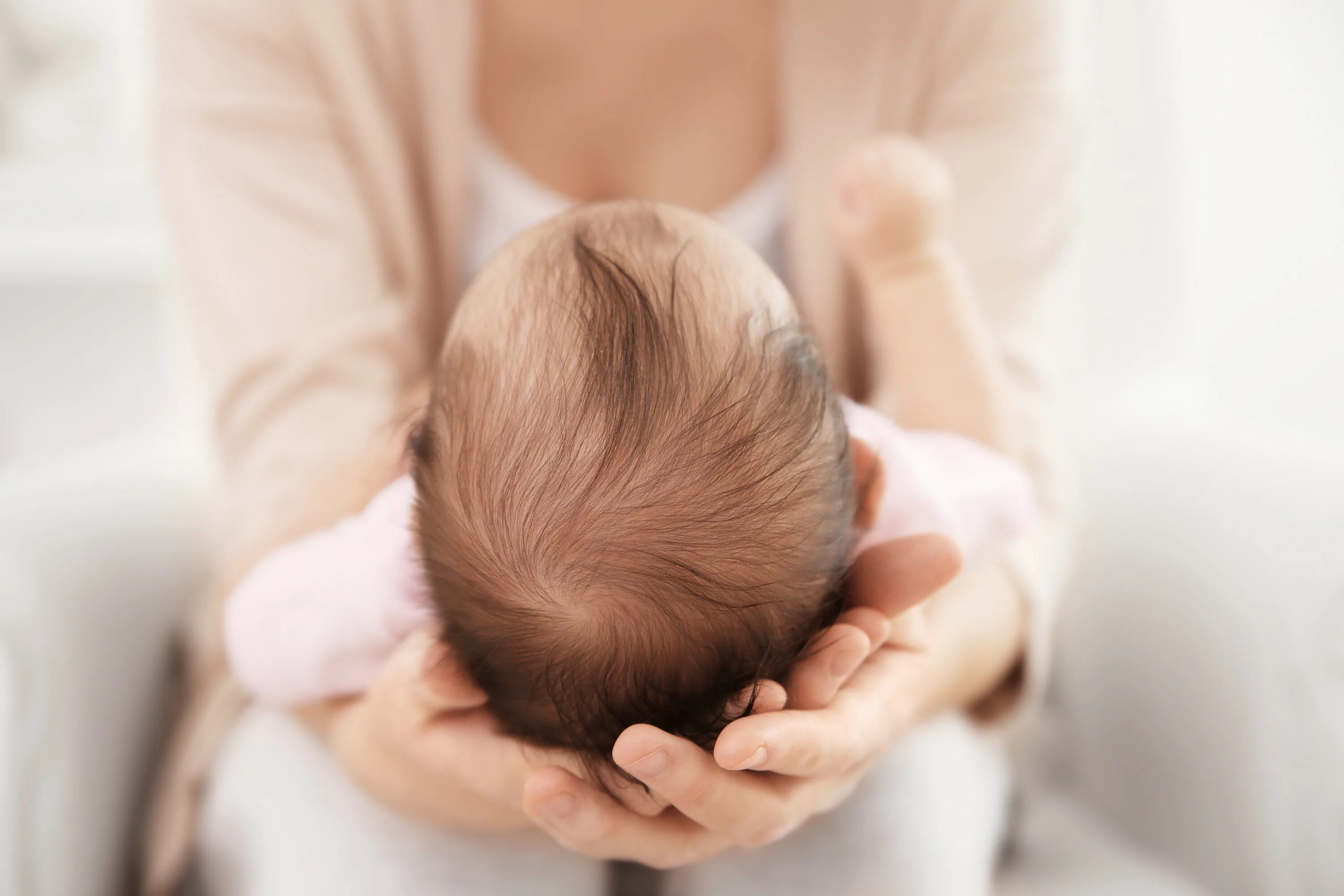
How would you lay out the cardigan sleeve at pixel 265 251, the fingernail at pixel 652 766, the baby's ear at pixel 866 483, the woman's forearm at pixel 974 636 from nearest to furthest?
the fingernail at pixel 652 766, the baby's ear at pixel 866 483, the woman's forearm at pixel 974 636, the cardigan sleeve at pixel 265 251

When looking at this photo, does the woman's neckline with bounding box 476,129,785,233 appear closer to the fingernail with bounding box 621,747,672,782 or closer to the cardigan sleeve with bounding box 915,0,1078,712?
the cardigan sleeve with bounding box 915,0,1078,712

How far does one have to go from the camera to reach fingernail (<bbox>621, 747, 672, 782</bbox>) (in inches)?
15.7

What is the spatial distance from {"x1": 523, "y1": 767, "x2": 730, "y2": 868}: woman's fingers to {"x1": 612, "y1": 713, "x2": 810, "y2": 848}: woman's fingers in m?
0.02

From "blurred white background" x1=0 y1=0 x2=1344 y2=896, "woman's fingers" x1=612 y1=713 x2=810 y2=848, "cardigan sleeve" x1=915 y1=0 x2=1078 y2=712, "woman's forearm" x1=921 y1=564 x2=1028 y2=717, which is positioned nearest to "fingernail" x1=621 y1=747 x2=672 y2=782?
"woman's fingers" x1=612 y1=713 x2=810 y2=848

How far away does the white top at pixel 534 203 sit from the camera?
0.88 meters

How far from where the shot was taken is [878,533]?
1.86 feet

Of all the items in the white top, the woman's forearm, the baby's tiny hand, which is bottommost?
the woman's forearm

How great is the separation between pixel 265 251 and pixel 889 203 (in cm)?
49

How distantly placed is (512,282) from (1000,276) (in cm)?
50

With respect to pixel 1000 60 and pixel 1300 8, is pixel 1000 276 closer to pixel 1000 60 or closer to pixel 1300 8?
pixel 1000 60

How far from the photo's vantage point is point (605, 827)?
1.47 ft

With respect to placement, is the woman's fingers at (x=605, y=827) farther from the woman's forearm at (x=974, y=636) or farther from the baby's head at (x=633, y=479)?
the woman's forearm at (x=974, y=636)

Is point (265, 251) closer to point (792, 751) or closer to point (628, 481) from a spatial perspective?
point (628, 481)

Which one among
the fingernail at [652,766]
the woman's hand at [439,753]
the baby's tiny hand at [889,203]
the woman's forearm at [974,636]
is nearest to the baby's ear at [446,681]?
the woman's hand at [439,753]
